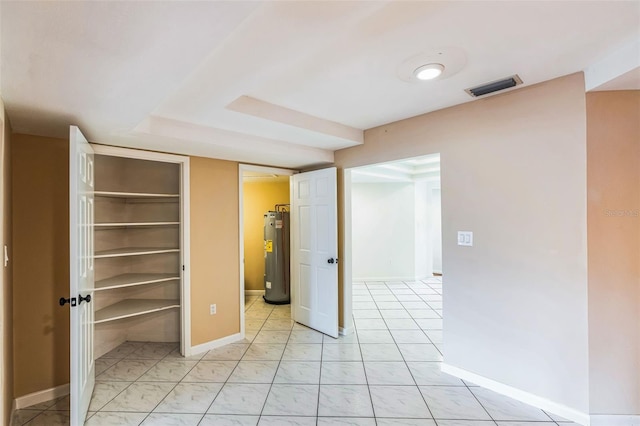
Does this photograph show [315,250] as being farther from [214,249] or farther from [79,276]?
[79,276]

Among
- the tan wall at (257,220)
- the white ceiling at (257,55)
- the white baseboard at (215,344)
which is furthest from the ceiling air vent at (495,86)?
the tan wall at (257,220)

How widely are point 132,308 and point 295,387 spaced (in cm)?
192

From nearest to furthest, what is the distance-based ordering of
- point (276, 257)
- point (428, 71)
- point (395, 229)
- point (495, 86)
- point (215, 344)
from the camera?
point (428, 71)
point (495, 86)
point (215, 344)
point (276, 257)
point (395, 229)

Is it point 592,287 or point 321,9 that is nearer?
point 321,9

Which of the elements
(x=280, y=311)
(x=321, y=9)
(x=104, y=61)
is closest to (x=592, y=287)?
(x=321, y=9)

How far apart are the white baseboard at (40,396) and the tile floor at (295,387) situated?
6 centimetres

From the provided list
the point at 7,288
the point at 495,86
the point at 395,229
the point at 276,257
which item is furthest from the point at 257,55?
the point at 395,229

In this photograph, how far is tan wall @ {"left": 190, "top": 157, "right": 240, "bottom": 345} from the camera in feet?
10.2

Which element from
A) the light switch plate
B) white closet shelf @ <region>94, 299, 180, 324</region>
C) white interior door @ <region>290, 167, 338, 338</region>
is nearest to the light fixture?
the light switch plate

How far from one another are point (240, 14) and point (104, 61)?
701mm

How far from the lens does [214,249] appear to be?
3246 millimetres

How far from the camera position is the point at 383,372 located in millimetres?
2639

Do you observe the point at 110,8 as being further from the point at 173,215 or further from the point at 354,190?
the point at 354,190

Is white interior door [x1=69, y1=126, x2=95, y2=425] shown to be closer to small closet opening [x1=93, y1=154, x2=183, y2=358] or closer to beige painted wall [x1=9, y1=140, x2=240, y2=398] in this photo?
beige painted wall [x1=9, y1=140, x2=240, y2=398]
